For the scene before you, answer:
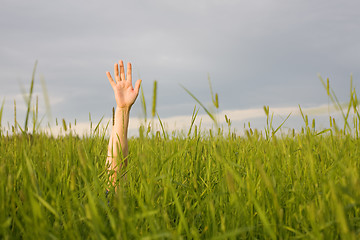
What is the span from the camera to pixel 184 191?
1.99 meters

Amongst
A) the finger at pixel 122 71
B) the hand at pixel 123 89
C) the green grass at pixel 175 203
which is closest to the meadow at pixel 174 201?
the green grass at pixel 175 203

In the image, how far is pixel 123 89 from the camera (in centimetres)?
349

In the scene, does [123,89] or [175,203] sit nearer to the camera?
[175,203]

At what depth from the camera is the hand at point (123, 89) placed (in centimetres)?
337

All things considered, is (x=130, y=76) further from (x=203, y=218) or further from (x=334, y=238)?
(x=334, y=238)

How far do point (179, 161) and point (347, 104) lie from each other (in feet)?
4.02

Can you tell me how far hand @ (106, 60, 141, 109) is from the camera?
11.1 ft

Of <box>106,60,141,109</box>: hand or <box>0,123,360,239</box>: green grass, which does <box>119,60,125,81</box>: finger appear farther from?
<box>0,123,360,239</box>: green grass

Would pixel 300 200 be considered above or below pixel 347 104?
below

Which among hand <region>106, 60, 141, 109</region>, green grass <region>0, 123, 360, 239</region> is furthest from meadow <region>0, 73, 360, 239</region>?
hand <region>106, 60, 141, 109</region>

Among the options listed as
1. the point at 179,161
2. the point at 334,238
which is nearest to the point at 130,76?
the point at 179,161

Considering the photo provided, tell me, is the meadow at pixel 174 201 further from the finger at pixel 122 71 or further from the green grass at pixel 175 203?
the finger at pixel 122 71

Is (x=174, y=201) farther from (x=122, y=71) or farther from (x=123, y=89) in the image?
(x=122, y=71)

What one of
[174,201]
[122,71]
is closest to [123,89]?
[122,71]
